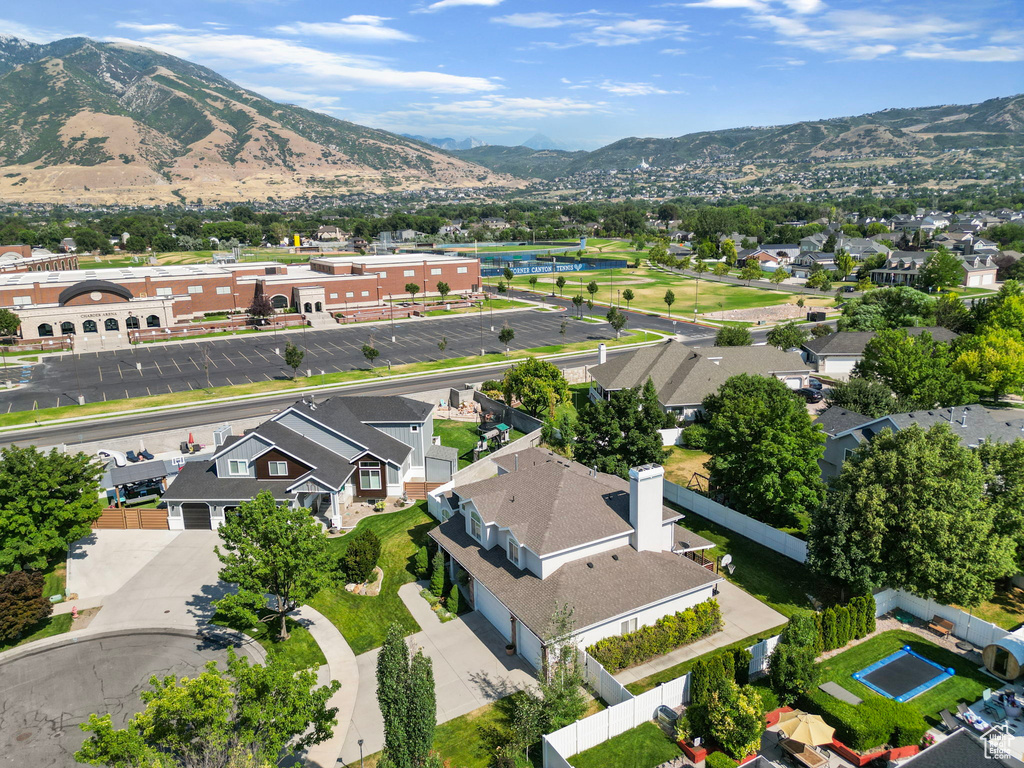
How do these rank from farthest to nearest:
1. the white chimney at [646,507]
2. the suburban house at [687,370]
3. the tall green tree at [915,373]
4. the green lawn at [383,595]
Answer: the suburban house at [687,370] → the tall green tree at [915,373] → the green lawn at [383,595] → the white chimney at [646,507]

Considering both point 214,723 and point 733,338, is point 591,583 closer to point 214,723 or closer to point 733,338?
point 214,723

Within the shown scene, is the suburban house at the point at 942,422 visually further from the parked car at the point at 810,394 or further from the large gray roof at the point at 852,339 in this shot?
the large gray roof at the point at 852,339

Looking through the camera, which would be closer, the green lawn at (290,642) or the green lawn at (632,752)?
the green lawn at (632,752)

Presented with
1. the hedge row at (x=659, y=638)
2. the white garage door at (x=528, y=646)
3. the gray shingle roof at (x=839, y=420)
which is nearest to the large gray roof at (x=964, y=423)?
the gray shingle roof at (x=839, y=420)

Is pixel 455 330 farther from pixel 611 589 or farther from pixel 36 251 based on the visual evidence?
pixel 36 251

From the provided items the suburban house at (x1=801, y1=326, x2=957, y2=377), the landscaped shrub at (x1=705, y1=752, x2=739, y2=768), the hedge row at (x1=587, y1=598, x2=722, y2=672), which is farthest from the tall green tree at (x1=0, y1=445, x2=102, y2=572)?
the suburban house at (x1=801, y1=326, x2=957, y2=377)

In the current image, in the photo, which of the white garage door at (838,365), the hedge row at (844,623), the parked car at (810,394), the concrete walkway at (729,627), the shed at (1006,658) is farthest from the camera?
the white garage door at (838,365)

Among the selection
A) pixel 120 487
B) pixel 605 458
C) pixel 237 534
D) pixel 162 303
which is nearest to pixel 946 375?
pixel 605 458
